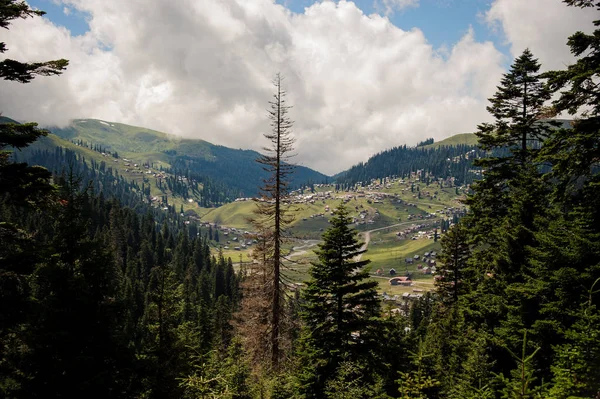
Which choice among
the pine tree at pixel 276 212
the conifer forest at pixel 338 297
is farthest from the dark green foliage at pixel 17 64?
the pine tree at pixel 276 212

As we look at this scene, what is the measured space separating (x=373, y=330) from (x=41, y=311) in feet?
49.8

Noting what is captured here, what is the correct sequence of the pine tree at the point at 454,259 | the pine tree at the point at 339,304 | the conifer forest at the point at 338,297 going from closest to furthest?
the conifer forest at the point at 338,297 < the pine tree at the point at 339,304 < the pine tree at the point at 454,259

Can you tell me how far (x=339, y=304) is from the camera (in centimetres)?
1886

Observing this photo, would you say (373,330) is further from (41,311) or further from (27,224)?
(27,224)

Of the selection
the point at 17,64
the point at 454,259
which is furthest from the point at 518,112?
the point at 17,64

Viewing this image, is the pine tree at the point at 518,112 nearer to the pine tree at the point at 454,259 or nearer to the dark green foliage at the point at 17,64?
the pine tree at the point at 454,259

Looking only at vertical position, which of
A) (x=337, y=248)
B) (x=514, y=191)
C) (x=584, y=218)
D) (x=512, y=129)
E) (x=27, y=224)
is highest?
(x=512, y=129)

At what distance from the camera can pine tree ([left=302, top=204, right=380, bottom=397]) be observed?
60.5 feet

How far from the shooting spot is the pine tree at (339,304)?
18453 mm

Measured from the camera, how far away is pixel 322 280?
63.0ft

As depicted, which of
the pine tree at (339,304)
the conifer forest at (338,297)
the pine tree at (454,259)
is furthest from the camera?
the pine tree at (454,259)

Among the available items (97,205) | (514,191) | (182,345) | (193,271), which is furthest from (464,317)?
(97,205)

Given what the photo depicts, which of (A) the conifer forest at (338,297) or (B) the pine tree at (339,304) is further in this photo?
(B) the pine tree at (339,304)

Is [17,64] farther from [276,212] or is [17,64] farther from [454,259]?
[454,259]
